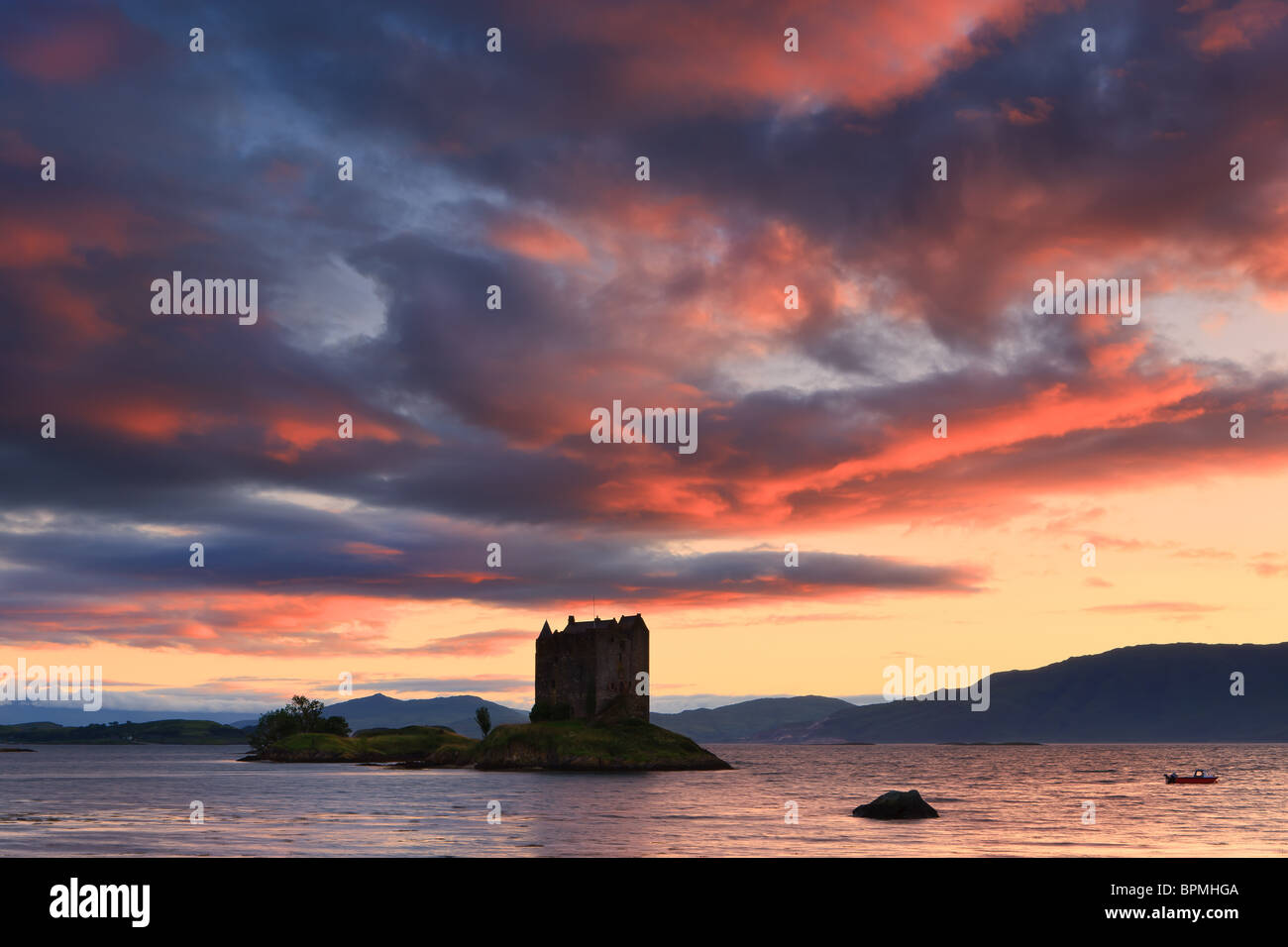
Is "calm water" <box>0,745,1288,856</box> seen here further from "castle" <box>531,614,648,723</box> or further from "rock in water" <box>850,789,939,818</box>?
"castle" <box>531,614,648,723</box>

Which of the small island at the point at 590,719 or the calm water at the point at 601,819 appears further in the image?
the small island at the point at 590,719

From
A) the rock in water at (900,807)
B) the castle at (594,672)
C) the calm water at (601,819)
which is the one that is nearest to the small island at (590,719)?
the castle at (594,672)

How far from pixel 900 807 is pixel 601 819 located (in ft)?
78.5

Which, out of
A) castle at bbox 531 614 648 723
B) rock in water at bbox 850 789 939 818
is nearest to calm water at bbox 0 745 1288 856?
rock in water at bbox 850 789 939 818

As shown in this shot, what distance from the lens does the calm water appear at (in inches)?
2292

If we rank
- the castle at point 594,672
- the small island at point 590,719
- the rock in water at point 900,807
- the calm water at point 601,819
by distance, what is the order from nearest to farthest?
the calm water at point 601,819
the rock in water at point 900,807
the small island at point 590,719
the castle at point 594,672

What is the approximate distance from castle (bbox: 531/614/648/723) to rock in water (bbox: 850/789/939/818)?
97.4 m

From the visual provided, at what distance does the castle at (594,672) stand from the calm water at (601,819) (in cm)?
3162

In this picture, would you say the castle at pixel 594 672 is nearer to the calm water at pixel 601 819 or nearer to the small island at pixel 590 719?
the small island at pixel 590 719

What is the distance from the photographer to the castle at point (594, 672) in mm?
180500

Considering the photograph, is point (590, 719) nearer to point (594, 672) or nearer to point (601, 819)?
point (594, 672)
